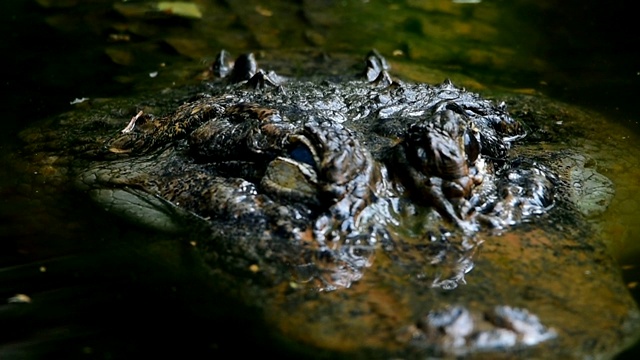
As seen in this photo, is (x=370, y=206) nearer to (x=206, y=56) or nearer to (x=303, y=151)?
(x=303, y=151)

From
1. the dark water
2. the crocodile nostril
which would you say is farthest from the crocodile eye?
the dark water

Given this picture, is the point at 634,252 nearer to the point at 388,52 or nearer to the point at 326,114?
the point at 326,114

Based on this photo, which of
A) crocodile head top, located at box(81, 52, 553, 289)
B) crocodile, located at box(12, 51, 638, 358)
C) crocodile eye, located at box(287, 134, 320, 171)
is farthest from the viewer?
crocodile eye, located at box(287, 134, 320, 171)

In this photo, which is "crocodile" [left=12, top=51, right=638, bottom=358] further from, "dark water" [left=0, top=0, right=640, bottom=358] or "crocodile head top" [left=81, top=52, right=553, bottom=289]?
"dark water" [left=0, top=0, right=640, bottom=358]

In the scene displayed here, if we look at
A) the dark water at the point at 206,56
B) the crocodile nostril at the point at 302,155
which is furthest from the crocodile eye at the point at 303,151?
the dark water at the point at 206,56

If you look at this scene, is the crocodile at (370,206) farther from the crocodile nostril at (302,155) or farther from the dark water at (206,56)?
the dark water at (206,56)

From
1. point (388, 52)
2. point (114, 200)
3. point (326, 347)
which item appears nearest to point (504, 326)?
point (326, 347)
